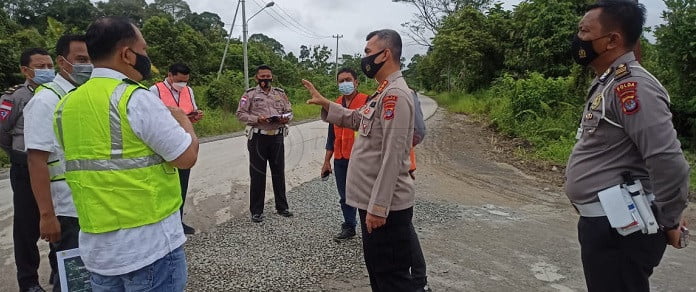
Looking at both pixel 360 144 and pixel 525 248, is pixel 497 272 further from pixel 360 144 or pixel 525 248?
pixel 360 144

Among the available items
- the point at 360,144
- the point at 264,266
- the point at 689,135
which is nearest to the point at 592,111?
the point at 360,144

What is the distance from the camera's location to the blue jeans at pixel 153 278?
1846 mm

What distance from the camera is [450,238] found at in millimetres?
4902

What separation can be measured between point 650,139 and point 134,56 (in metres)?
2.13

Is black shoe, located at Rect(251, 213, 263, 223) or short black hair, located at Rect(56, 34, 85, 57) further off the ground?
short black hair, located at Rect(56, 34, 85, 57)

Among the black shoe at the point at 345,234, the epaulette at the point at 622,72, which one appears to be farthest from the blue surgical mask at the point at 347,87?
the epaulette at the point at 622,72

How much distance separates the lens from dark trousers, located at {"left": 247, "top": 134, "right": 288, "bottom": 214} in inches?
215

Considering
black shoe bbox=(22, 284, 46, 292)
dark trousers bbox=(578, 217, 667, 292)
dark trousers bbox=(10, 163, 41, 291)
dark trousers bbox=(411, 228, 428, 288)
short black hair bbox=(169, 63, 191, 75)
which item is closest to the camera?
dark trousers bbox=(578, 217, 667, 292)

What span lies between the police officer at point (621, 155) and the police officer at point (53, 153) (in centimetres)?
264

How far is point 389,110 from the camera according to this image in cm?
260

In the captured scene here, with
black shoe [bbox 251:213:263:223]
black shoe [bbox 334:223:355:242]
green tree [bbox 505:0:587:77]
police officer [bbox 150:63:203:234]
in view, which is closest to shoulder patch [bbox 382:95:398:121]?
black shoe [bbox 334:223:355:242]

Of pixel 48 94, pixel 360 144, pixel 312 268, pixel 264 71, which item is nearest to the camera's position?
pixel 48 94

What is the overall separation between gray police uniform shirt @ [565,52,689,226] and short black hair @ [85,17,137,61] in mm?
2061

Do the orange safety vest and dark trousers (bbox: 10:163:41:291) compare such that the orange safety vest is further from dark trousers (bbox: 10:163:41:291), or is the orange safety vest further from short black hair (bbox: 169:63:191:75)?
dark trousers (bbox: 10:163:41:291)
